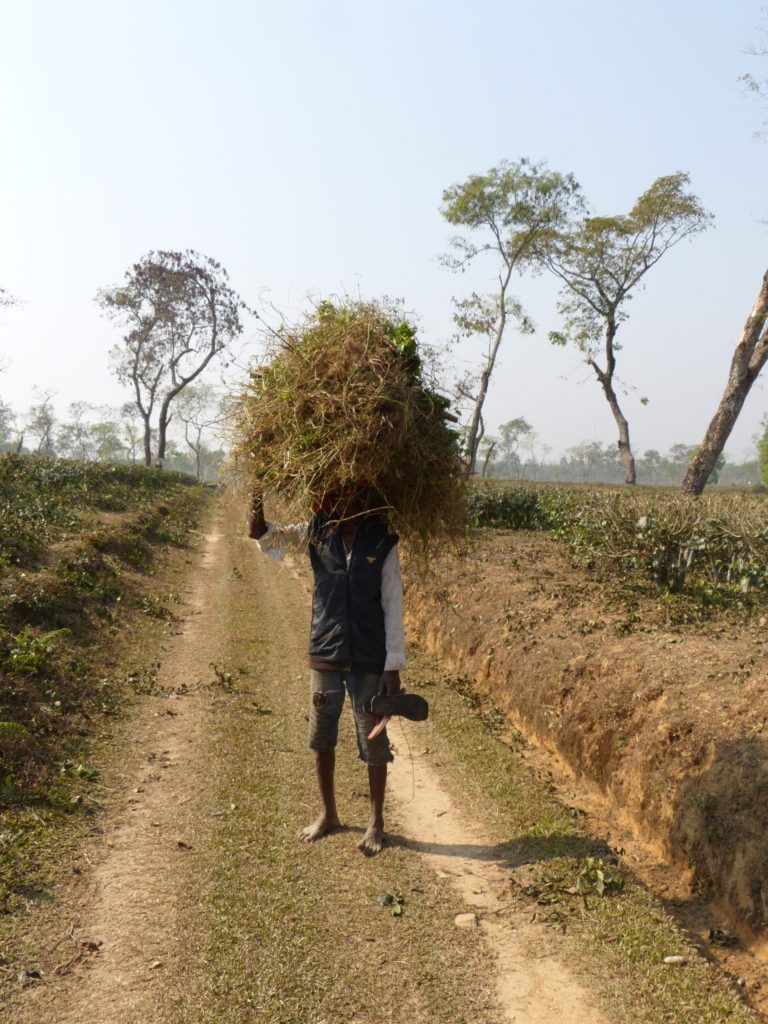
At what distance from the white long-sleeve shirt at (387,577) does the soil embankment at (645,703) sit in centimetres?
215

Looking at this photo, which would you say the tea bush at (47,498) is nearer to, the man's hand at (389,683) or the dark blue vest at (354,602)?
the dark blue vest at (354,602)

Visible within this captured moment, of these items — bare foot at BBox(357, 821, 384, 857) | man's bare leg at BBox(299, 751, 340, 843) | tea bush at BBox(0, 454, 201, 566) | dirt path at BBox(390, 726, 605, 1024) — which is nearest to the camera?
dirt path at BBox(390, 726, 605, 1024)

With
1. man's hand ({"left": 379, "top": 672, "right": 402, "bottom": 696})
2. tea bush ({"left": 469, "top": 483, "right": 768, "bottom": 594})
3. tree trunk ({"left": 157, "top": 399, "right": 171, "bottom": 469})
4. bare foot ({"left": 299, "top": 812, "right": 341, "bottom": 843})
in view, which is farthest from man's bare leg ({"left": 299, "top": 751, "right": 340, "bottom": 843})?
tree trunk ({"left": 157, "top": 399, "right": 171, "bottom": 469})

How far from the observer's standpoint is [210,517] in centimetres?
2959

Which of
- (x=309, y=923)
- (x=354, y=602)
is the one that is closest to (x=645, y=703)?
(x=354, y=602)

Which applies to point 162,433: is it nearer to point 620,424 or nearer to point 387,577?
point 620,424

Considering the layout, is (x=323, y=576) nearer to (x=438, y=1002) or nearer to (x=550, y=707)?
(x=438, y=1002)

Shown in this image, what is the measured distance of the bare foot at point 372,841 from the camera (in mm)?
4926

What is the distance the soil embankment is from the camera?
4.59m

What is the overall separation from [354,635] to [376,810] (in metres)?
1.23

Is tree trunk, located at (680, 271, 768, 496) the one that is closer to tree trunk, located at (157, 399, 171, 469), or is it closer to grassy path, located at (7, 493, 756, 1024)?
grassy path, located at (7, 493, 756, 1024)

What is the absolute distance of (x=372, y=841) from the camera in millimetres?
4965

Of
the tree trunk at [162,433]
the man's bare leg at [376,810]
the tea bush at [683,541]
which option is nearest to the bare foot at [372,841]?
the man's bare leg at [376,810]

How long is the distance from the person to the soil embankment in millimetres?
2012
